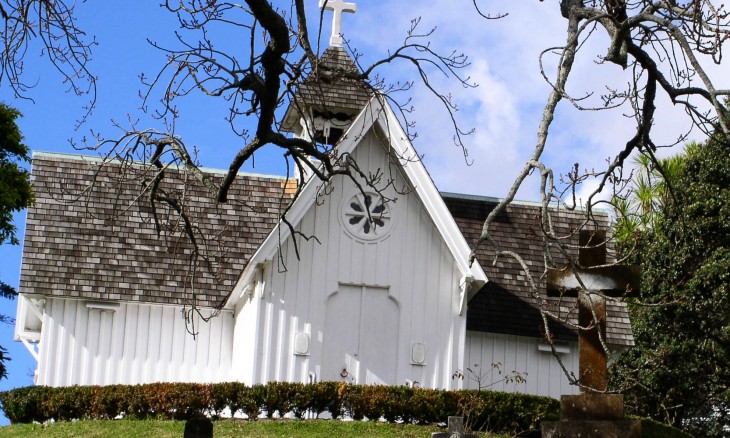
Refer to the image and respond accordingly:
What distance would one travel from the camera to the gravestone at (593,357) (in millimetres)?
14875

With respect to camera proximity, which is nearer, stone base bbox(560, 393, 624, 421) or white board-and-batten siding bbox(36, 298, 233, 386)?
stone base bbox(560, 393, 624, 421)

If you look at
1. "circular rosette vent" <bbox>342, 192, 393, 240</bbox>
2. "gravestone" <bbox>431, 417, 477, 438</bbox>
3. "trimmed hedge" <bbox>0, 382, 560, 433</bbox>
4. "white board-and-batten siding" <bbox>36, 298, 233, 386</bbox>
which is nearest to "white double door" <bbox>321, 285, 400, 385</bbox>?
"circular rosette vent" <bbox>342, 192, 393, 240</bbox>

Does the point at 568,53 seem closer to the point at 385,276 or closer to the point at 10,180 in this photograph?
the point at 385,276

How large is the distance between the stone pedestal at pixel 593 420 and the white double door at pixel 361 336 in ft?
29.3

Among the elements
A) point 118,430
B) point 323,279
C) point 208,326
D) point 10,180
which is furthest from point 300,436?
point 10,180

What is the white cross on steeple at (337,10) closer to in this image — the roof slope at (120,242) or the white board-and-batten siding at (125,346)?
the roof slope at (120,242)

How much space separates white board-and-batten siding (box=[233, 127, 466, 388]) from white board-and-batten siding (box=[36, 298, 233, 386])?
1.94m

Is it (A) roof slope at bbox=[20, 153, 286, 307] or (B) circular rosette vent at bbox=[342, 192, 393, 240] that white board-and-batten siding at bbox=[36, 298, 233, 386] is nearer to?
(A) roof slope at bbox=[20, 153, 286, 307]

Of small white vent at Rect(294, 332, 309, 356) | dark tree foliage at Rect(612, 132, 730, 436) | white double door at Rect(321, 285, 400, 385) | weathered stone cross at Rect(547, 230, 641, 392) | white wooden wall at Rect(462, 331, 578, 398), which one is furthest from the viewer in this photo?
dark tree foliage at Rect(612, 132, 730, 436)

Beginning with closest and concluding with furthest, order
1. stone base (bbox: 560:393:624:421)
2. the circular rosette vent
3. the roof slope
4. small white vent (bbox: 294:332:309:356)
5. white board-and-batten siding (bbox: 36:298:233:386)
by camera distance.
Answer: stone base (bbox: 560:393:624:421) < small white vent (bbox: 294:332:309:356) < the circular rosette vent < white board-and-batten siding (bbox: 36:298:233:386) < the roof slope

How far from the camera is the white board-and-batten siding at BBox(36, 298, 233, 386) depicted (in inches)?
1014

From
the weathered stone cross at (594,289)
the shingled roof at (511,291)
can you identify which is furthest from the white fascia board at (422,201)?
the weathered stone cross at (594,289)

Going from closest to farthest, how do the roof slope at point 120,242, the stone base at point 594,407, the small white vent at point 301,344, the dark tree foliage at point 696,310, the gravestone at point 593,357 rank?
the gravestone at point 593,357 < the stone base at point 594,407 < the small white vent at point 301,344 < the roof slope at point 120,242 < the dark tree foliage at point 696,310

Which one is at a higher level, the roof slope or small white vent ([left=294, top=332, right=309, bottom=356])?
the roof slope
